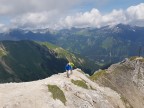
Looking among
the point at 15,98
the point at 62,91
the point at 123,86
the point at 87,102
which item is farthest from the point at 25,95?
the point at 123,86

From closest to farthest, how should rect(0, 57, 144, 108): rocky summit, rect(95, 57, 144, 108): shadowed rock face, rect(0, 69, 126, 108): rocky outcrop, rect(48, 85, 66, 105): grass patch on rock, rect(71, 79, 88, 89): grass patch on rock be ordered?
rect(0, 69, 126, 108): rocky outcrop, rect(0, 57, 144, 108): rocky summit, rect(48, 85, 66, 105): grass patch on rock, rect(71, 79, 88, 89): grass patch on rock, rect(95, 57, 144, 108): shadowed rock face

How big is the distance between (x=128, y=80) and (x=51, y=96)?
7148 cm

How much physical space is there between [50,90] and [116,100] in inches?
1111

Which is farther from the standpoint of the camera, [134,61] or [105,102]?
[134,61]

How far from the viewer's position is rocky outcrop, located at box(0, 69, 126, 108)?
48.4m

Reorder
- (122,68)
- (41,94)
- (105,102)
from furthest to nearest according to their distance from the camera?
(122,68) → (105,102) → (41,94)

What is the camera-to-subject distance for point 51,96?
176ft

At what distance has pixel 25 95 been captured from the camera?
4994 centimetres

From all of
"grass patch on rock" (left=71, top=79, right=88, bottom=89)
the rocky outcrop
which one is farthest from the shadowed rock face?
the rocky outcrop

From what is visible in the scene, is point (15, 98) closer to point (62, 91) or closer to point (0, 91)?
point (0, 91)

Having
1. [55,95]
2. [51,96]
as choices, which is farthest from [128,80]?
[51,96]

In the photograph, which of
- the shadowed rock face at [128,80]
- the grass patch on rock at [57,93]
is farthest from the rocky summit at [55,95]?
the shadowed rock face at [128,80]

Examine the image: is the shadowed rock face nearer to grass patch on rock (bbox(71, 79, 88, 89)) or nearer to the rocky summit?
the rocky summit

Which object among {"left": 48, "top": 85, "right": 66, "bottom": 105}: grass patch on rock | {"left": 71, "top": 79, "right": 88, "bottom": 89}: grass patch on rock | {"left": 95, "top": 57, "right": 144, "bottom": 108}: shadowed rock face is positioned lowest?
{"left": 95, "top": 57, "right": 144, "bottom": 108}: shadowed rock face
